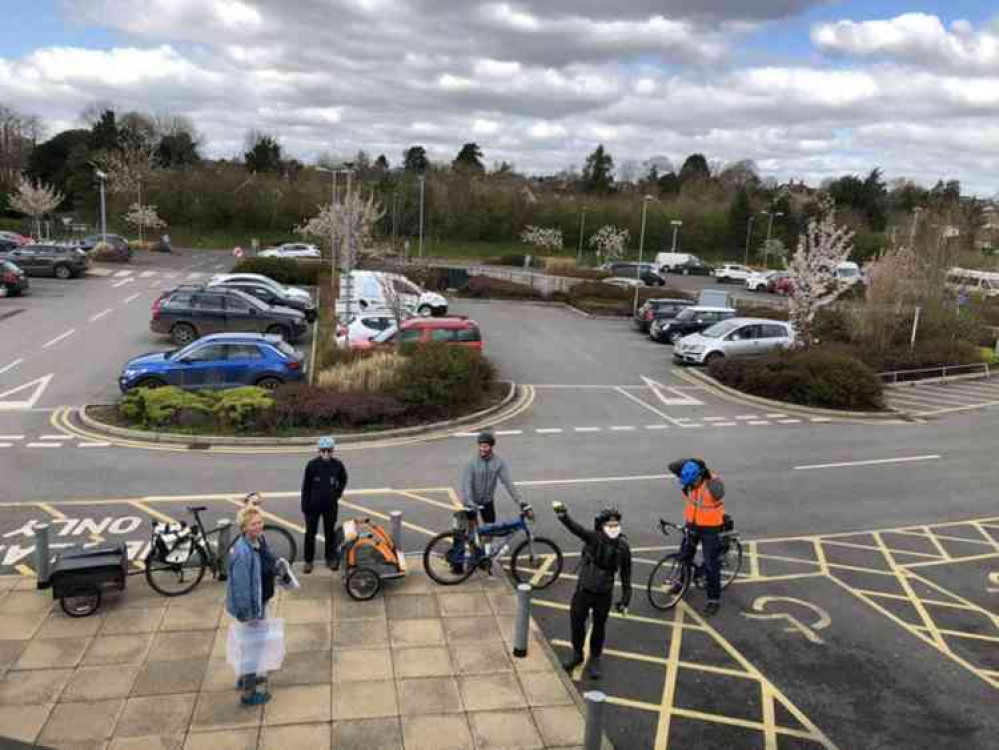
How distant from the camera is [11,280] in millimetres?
30484

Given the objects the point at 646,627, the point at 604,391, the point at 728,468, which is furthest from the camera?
the point at 604,391

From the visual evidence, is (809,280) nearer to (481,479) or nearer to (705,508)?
(705,508)

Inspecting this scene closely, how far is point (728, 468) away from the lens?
14.6 meters

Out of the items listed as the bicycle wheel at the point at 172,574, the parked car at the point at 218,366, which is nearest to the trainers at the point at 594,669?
the bicycle wheel at the point at 172,574

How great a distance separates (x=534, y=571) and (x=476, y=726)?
10.6 ft

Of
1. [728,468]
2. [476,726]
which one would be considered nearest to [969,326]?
[728,468]

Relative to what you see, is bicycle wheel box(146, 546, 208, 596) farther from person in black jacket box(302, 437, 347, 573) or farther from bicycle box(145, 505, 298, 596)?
person in black jacket box(302, 437, 347, 573)

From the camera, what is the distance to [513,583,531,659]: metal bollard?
7230 mm

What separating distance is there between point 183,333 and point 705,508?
1892 cm

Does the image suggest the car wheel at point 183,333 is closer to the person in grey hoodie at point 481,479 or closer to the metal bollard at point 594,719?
the person in grey hoodie at point 481,479

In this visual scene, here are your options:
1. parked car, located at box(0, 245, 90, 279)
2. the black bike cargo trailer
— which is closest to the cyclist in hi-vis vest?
the black bike cargo trailer

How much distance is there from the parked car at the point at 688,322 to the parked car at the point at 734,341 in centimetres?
342

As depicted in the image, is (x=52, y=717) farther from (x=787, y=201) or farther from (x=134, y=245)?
(x=787, y=201)

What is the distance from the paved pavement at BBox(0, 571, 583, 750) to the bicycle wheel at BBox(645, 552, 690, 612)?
168 centimetres
